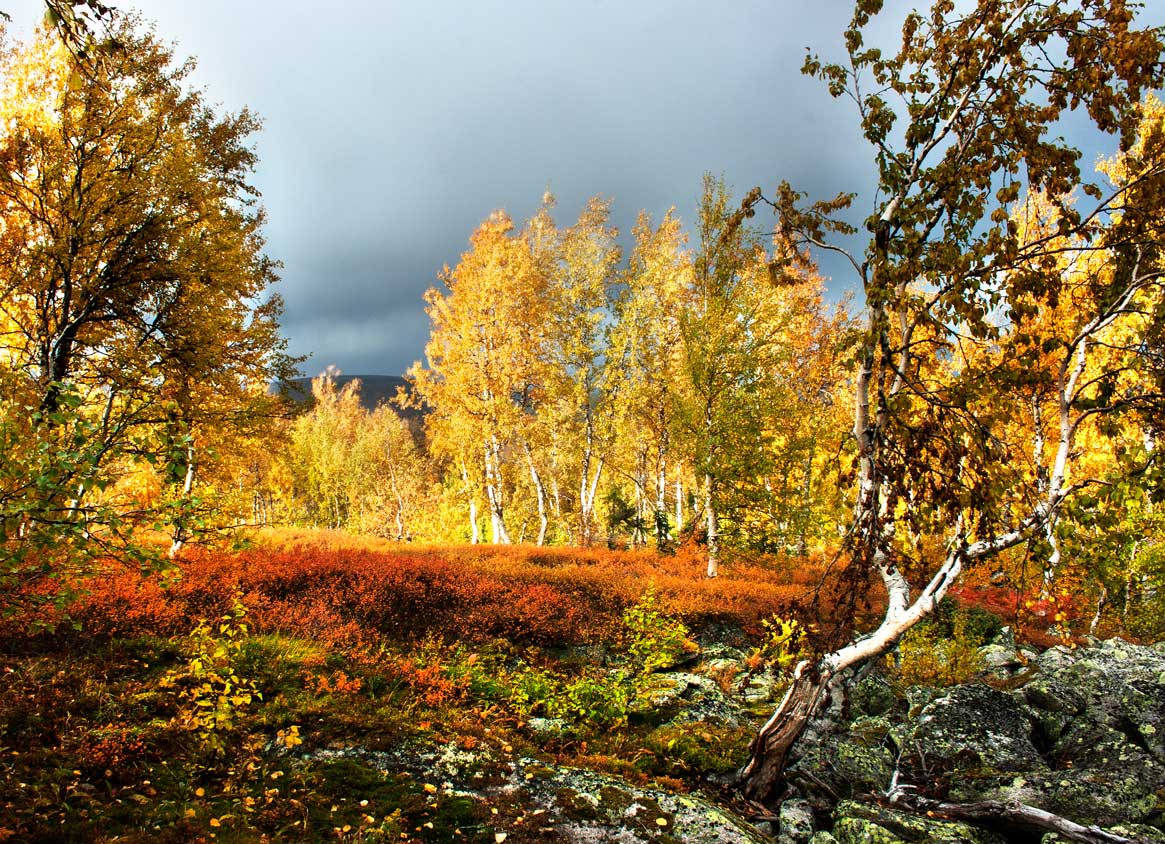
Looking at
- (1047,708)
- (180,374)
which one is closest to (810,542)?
(1047,708)

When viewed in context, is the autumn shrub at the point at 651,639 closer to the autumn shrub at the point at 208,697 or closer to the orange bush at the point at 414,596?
the orange bush at the point at 414,596

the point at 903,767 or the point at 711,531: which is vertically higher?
the point at 711,531

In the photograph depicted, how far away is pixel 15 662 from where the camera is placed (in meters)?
6.04

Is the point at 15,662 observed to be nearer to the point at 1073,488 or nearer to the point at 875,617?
the point at 1073,488

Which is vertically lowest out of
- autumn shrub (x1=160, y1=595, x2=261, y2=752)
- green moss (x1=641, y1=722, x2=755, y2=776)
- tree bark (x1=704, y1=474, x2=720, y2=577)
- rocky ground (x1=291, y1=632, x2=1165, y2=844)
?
green moss (x1=641, y1=722, x2=755, y2=776)

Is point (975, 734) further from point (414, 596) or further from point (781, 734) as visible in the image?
point (414, 596)

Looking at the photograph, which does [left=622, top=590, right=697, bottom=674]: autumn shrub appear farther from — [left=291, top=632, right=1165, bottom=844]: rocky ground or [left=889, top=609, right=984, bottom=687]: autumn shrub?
[left=889, top=609, right=984, bottom=687]: autumn shrub

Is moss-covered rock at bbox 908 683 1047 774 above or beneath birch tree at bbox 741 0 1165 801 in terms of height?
beneath

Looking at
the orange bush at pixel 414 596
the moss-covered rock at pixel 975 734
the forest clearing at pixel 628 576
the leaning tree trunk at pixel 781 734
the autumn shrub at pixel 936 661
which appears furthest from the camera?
the autumn shrub at pixel 936 661

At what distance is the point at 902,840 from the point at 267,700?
22.2 feet

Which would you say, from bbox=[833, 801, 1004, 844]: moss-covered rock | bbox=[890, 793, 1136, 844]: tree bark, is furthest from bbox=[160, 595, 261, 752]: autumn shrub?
bbox=[890, 793, 1136, 844]: tree bark

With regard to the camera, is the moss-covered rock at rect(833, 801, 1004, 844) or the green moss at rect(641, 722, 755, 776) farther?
the green moss at rect(641, 722, 755, 776)

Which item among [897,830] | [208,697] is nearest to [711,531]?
[897,830]

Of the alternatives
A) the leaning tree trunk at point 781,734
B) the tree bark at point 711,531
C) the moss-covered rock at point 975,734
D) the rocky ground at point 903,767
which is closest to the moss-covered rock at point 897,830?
the rocky ground at point 903,767
